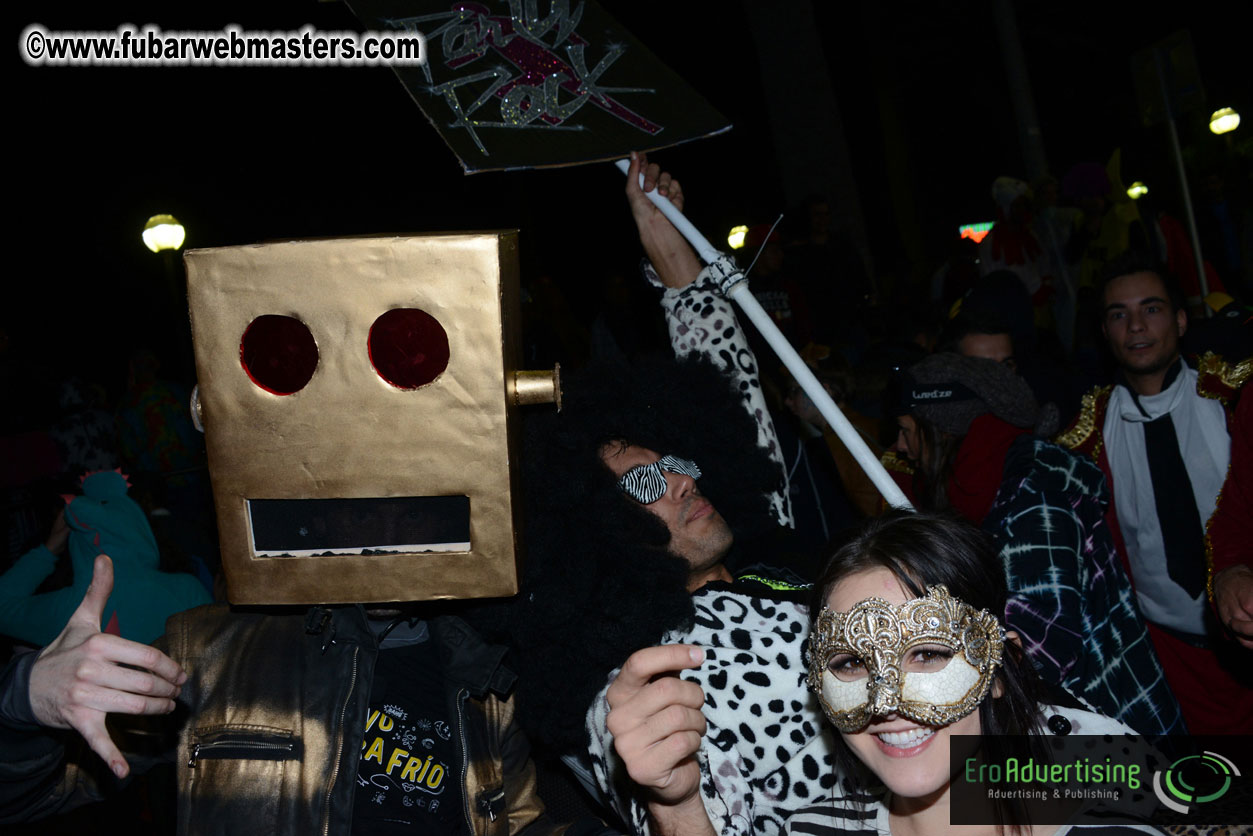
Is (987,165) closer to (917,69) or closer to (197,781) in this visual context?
(917,69)

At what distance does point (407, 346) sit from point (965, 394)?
6.90 feet

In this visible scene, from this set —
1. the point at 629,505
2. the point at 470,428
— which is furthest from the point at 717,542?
the point at 470,428

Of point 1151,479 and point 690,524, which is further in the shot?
point 1151,479

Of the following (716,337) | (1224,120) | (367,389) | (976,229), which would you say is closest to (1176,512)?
(716,337)

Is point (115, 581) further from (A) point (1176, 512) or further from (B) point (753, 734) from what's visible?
(A) point (1176, 512)

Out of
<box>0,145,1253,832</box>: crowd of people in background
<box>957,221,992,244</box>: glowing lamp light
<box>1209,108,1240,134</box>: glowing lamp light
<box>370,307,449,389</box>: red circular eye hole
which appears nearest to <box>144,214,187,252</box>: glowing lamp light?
<box>0,145,1253,832</box>: crowd of people in background

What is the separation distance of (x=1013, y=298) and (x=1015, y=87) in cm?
653

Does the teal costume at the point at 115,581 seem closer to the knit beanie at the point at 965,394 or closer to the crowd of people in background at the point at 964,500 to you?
the crowd of people in background at the point at 964,500

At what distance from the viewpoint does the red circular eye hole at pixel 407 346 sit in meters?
1.34

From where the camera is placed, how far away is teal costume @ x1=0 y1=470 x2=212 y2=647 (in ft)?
9.96

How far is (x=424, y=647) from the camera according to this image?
82.4 inches

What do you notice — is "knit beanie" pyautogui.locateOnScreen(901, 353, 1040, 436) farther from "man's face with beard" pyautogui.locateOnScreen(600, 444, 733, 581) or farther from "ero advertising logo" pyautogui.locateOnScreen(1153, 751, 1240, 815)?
"ero advertising logo" pyautogui.locateOnScreen(1153, 751, 1240, 815)

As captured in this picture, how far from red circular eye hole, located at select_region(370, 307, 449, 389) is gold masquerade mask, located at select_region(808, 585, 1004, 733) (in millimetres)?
779

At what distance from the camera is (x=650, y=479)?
7.38ft
